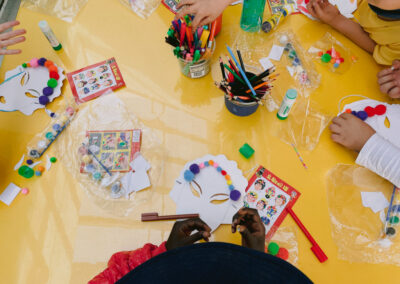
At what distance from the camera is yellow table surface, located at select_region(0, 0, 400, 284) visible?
665 millimetres

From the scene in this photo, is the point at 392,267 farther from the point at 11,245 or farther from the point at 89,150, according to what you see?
the point at 11,245

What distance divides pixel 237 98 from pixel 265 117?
16cm

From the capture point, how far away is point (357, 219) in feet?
2.28

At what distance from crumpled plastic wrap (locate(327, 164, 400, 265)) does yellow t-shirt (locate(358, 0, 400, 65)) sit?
0.38 meters

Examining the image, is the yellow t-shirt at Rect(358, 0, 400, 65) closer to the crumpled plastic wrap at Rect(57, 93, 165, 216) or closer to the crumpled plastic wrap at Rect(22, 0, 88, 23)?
the crumpled plastic wrap at Rect(57, 93, 165, 216)

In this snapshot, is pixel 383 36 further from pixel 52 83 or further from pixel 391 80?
pixel 52 83

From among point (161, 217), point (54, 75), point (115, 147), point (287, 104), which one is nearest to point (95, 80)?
point (54, 75)

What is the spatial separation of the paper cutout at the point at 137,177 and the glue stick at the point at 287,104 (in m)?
0.42

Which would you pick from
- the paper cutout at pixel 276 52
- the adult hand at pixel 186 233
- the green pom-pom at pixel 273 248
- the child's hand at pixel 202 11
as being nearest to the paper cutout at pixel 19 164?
the adult hand at pixel 186 233

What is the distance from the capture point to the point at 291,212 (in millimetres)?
700

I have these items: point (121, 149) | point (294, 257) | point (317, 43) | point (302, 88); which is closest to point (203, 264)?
point (294, 257)

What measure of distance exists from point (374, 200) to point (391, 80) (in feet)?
1.23

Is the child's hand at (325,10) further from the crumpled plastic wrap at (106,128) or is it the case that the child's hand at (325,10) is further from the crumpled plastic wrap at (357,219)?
the crumpled plastic wrap at (106,128)

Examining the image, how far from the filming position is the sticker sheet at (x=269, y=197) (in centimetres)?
70
